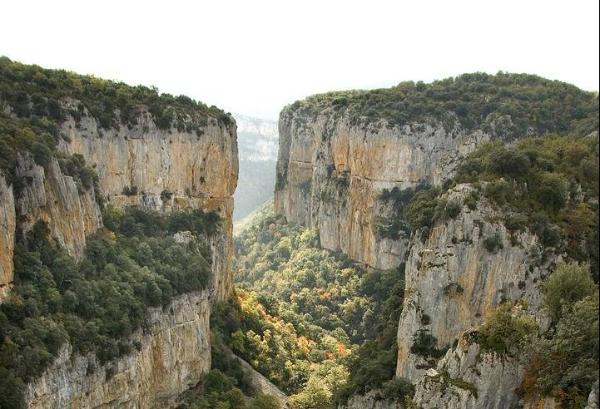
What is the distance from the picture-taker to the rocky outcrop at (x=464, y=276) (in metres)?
35.8

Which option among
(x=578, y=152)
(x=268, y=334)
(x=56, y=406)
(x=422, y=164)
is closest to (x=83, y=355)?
(x=56, y=406)

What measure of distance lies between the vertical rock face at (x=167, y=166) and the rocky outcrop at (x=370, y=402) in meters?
23.0

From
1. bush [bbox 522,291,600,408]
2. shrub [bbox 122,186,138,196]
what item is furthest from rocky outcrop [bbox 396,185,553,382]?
shrub [bbox 122,186,138,196]

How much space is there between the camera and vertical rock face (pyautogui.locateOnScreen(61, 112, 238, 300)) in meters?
52.0

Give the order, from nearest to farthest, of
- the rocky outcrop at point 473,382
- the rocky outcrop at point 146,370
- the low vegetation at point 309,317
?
the rocky outcrop at point 473,382 < the rocky outcrop at point 146,370 < the low vegetation at point 309,317

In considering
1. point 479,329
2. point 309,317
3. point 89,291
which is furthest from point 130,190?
point 479,329

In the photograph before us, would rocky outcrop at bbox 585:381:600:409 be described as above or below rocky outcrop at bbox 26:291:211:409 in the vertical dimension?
above

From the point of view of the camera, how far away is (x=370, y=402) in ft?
125

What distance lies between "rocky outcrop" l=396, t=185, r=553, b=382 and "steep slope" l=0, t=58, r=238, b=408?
16.6m

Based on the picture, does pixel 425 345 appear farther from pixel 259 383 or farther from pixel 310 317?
pixel 310 317

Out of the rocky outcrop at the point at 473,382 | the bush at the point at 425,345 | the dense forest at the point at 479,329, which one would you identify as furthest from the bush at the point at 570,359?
the bush at the point at 425,345

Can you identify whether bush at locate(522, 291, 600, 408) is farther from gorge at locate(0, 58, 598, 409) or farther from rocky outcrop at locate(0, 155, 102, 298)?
rocky outcrop at locate(0, 155, 102, 298)

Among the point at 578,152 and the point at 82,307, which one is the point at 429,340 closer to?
the point at 578,152

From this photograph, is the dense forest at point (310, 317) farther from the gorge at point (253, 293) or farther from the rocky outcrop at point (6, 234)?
the rocky outcrop at point (6, 234)
